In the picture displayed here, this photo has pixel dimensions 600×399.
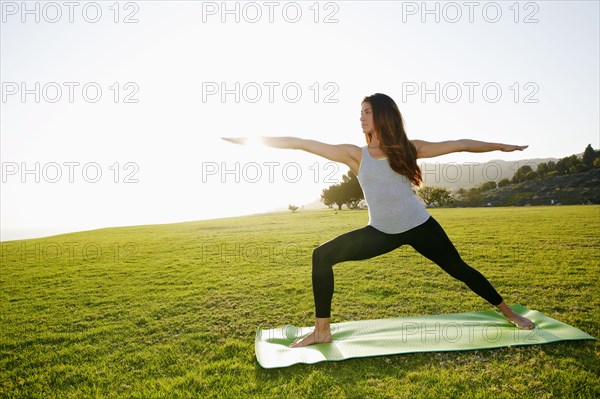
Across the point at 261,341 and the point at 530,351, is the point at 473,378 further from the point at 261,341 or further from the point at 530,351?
the point at 261,341

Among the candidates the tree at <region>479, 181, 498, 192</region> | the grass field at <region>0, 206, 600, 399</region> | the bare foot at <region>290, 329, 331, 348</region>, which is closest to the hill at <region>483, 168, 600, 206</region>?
the tree at <region>479, 181, 498, 192</region>

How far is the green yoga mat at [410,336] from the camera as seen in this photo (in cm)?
341

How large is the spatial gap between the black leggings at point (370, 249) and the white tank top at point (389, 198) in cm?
10

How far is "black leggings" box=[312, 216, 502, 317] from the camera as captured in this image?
360 centimetres

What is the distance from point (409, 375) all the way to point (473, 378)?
500mm

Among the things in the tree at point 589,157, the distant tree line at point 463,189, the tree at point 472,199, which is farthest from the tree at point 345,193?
the tree at point 589,157

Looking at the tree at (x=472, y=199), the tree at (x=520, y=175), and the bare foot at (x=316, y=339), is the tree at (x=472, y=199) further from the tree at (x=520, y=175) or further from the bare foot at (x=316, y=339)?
the bare foot at (x=316, y=339)

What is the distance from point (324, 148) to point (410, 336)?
218 cm

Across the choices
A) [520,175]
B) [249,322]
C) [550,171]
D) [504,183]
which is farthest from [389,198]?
[550,171]

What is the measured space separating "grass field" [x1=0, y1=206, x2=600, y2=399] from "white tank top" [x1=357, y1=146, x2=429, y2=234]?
1260 millimetres

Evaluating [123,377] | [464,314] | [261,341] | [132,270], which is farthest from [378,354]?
[132,270]

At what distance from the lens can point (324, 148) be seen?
3754 millimetres

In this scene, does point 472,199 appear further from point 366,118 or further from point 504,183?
point 366,118

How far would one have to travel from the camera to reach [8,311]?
5.73 m
